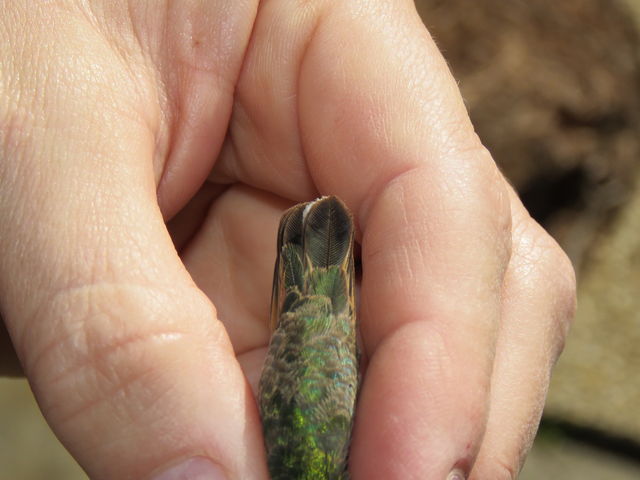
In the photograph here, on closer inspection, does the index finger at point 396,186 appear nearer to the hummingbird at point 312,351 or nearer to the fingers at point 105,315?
the hummingbird at point 312,351

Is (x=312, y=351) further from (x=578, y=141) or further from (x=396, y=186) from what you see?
(x=578, y=141)

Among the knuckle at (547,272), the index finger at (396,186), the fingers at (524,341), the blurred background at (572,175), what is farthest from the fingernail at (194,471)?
the blurred background at (572,175)

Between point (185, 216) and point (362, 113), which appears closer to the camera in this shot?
point (362, 113)

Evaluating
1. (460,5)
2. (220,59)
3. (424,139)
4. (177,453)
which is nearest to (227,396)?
(177,453)

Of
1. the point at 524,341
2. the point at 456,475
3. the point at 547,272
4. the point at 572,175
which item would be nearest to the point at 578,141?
the point at 572,175

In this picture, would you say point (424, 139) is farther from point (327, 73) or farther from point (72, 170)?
point (72, 170)

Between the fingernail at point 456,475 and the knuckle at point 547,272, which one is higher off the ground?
the knuckle at point 547,272

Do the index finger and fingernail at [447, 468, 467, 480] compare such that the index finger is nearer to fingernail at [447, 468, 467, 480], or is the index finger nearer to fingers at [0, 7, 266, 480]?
fingernail at [447, 468, 467, 480]
